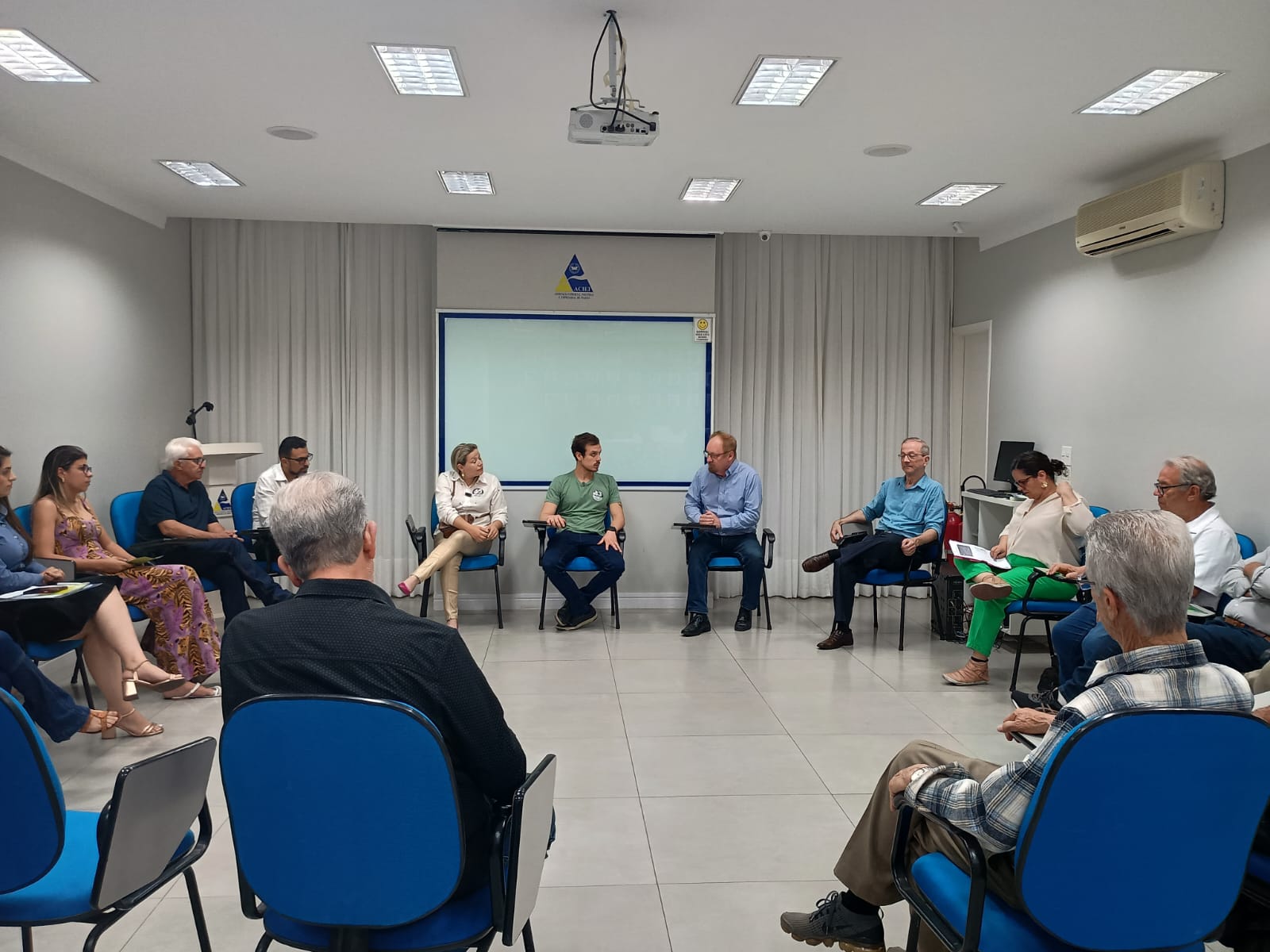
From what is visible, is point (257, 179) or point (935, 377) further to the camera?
point (935, 377)

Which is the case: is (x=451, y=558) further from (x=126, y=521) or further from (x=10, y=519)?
(x=10, y=519)

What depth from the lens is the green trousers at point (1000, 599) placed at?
16.9 ft

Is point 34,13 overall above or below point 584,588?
above

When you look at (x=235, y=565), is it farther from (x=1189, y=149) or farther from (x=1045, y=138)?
(x=1189, y=149)

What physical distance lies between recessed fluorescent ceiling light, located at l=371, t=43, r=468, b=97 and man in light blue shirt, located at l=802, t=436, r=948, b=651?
A: 12.3 ft

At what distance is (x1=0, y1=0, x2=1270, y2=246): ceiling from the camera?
11.1 feet

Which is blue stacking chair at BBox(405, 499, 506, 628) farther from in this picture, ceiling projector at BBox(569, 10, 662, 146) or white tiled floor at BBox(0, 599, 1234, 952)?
ceiling projector at BBox(569, 10, 662, 146)

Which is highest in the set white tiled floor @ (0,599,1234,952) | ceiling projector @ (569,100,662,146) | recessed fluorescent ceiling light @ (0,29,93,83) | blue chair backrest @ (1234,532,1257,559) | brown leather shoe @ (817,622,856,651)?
recessed fluorescent ceiling light @ (0,29,93,83)

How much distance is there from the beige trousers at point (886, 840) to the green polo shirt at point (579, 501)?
455 cm

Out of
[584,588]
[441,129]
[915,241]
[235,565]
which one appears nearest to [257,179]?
[441,129]

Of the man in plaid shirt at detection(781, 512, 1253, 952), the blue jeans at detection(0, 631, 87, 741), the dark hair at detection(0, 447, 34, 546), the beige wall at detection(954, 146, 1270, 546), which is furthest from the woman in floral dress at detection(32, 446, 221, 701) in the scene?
the beige wall at detection(954, 146, 1270, 546)

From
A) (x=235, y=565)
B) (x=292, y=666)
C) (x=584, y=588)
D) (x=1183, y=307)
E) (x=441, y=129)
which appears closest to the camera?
(x=292, y=666)

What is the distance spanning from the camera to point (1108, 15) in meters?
3.33

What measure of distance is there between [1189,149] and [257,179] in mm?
5284
